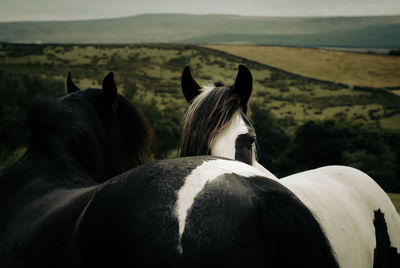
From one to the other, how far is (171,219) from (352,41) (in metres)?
220

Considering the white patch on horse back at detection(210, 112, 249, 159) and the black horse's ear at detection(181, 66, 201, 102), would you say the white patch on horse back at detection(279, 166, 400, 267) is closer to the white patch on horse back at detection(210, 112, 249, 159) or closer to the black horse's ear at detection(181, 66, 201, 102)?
the white patch on horse back at detection(210, 112, 249, 159)

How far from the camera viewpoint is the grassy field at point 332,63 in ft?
149

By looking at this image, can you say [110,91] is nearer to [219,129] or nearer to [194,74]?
[219,129]

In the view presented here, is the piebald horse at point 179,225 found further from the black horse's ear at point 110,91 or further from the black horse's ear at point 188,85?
the black horse's ear at point 188,85

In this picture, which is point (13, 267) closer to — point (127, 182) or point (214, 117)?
point (127, 182)

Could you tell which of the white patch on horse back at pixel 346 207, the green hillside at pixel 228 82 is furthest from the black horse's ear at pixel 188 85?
the white patch on horse back at pixel 346 207

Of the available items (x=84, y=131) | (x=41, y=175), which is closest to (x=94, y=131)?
(x=84, y=131)

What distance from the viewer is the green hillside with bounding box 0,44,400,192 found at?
20703 mm

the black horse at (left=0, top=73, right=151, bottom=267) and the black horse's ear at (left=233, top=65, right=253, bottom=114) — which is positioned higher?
the black horse's ear at (left=233, top=65, right=253, bottom=114)

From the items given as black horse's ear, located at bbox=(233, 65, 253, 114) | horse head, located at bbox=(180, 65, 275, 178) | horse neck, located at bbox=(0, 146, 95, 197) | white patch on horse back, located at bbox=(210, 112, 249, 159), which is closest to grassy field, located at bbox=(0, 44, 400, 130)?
black horse's ear, located at bbox=(233, 65, 253, 114)

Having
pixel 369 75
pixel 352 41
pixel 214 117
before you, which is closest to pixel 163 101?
pixel 369 75

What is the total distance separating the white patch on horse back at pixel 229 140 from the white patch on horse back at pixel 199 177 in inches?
39.5

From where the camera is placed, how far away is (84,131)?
2.50 metres

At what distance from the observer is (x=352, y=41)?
200m
